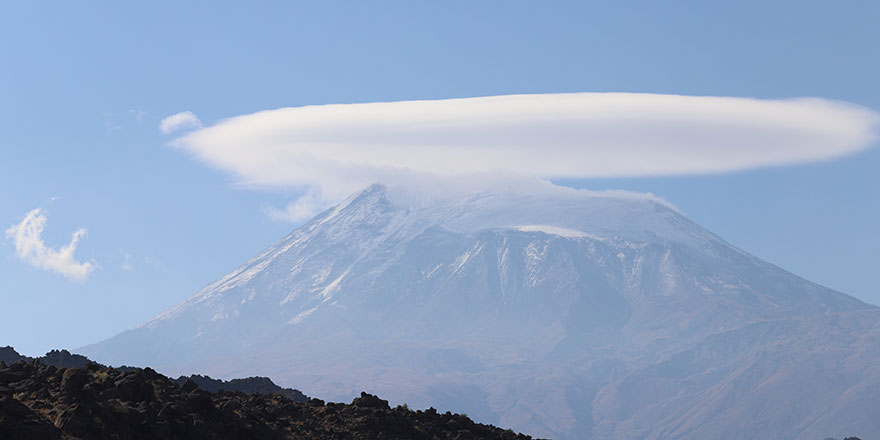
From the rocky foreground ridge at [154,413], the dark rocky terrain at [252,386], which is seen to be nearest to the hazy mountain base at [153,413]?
the rocky foreground ridge at [154,413]

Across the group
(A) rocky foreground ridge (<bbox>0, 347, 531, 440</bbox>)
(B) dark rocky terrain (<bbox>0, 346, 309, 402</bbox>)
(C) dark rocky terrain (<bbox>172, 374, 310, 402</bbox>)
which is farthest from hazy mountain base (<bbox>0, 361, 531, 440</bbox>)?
(C) dark rocky terrain (<bbox>172, 374, 310, 402</bbox>)

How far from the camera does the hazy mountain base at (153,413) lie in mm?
48688

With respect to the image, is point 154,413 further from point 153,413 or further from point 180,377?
point 180,377

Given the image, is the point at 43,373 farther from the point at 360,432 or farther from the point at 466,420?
the point at 466,420

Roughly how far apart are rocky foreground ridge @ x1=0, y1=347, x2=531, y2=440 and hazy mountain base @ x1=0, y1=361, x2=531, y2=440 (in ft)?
0.13

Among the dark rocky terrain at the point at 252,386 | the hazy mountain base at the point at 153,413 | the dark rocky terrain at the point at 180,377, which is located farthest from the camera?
the dark rocky terrain at the point at 252,386

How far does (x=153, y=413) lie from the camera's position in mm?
53750

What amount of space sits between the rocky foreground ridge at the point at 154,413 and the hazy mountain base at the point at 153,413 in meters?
0.04

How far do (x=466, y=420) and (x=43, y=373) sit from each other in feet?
98.4

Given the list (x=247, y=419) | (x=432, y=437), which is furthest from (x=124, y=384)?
(x=432, y=437)

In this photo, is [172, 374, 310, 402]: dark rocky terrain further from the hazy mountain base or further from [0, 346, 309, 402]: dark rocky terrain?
the hazy mountain base

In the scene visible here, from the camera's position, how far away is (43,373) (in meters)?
57.6

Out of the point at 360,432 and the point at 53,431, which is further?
the point at 360,432

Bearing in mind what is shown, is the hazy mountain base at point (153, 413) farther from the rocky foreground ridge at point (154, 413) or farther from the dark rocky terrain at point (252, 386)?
the dark rocky terrain at point (252, 386)
